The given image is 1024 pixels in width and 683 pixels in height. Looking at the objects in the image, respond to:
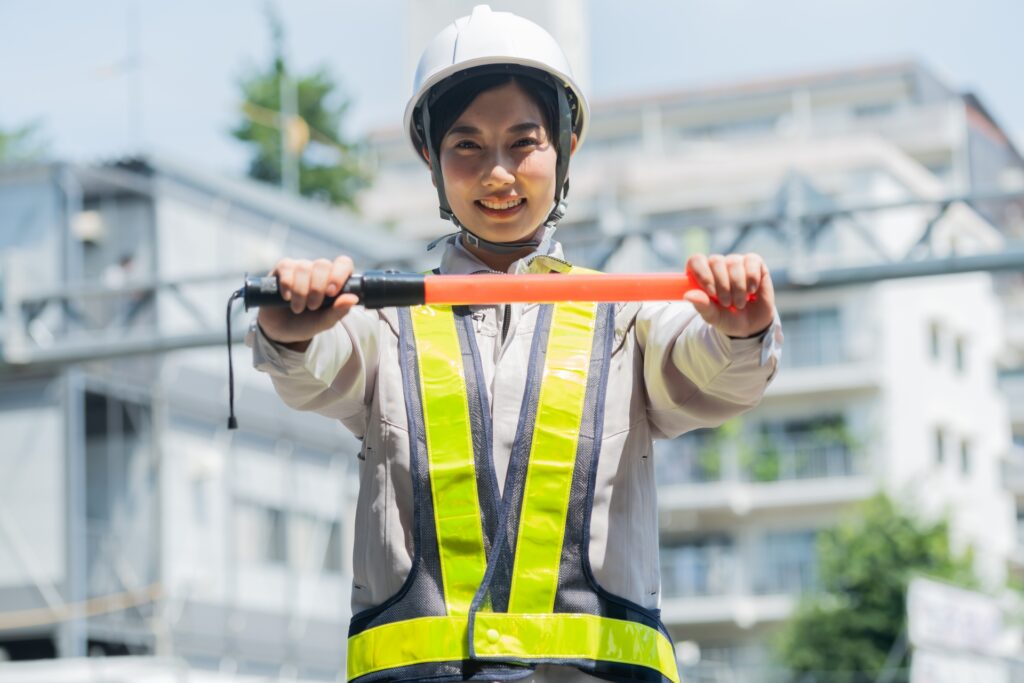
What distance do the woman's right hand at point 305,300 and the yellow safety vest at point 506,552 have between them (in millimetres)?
375

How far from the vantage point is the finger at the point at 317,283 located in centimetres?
275

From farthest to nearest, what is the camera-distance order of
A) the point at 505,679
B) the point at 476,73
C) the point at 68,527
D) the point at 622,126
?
the point at 622,126
the point at 68,527
the point at 476,73
the point at 505,679

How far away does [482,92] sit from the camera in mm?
3332

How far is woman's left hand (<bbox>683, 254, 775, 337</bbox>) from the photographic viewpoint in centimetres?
272

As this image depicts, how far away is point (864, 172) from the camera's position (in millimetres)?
49594

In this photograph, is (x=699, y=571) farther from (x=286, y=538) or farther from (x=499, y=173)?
(x=499, y=173)

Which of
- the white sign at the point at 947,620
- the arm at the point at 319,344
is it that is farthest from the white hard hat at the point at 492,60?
the white sign at the point at 947,620

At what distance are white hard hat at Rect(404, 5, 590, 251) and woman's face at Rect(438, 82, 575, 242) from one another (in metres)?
0.05

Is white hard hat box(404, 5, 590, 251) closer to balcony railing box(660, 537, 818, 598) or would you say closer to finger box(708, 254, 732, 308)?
finger box(708, 254, 732, 308)

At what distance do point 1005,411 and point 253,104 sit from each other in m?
25.7

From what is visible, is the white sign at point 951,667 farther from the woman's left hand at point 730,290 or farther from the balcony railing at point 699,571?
the balcony railing at point 699,571

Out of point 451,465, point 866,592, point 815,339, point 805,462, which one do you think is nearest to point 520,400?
point 451,465

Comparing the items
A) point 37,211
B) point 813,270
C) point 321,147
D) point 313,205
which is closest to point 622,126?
point 321,147

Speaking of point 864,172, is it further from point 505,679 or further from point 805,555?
point 505,679
